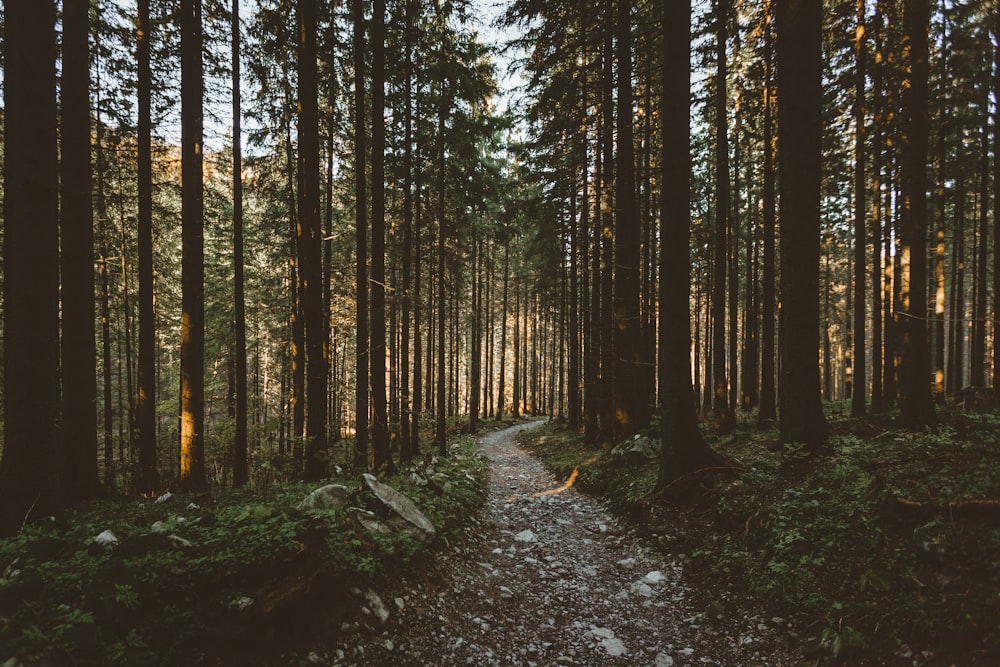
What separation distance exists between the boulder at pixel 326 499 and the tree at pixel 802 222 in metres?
7.10

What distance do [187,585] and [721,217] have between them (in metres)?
14.0

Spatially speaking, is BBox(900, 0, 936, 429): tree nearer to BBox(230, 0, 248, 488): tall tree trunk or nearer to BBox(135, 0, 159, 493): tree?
BBox(230, 0, 248, 488): tall tree trunk

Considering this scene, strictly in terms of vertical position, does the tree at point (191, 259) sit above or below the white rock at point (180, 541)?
above

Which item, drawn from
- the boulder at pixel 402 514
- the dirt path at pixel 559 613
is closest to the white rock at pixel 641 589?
the dirt path at pixel 559 613

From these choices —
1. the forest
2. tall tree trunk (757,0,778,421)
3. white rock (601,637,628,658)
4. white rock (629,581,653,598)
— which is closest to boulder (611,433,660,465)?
the forest

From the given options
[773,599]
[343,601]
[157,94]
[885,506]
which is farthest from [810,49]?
[157,94]

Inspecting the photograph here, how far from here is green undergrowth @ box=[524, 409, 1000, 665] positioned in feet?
11.2

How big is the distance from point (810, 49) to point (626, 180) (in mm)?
4768

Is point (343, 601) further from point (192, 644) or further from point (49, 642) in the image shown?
→ point (49, 642)

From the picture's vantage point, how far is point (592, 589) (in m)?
5.67

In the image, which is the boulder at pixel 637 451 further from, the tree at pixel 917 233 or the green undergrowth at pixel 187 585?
the green undergrowth at pixel 187 585

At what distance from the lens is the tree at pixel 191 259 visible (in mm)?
9680

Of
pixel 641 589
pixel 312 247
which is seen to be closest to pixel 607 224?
pixel 312 247

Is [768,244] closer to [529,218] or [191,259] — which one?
[529,218]
